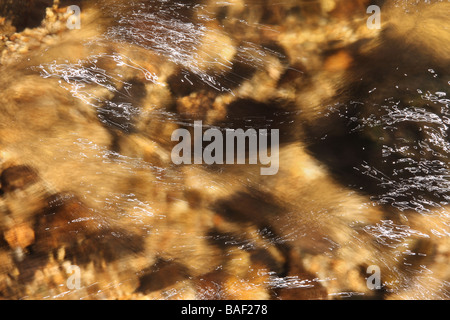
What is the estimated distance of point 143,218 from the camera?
1.11 m

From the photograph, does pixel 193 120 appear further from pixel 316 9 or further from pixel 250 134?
pixel 316 9

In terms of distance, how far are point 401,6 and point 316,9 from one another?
25 cm

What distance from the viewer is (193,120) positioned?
1156 millimetres

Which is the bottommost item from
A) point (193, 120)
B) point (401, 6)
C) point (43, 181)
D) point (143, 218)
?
point (143, 218)

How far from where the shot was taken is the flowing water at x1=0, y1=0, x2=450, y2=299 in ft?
3.56

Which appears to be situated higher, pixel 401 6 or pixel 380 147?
pixel 401 6

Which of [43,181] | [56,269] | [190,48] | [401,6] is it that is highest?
[401,6]

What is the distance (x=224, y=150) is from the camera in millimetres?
1163

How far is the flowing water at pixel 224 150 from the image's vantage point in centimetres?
108

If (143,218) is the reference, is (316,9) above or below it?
above

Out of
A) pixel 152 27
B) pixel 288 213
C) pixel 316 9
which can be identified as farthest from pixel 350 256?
pixel 152 27

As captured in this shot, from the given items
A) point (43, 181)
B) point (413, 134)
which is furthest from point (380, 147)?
point (43, 181)

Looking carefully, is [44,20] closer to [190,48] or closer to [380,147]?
[190,48]

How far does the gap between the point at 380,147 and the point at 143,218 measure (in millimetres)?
727
